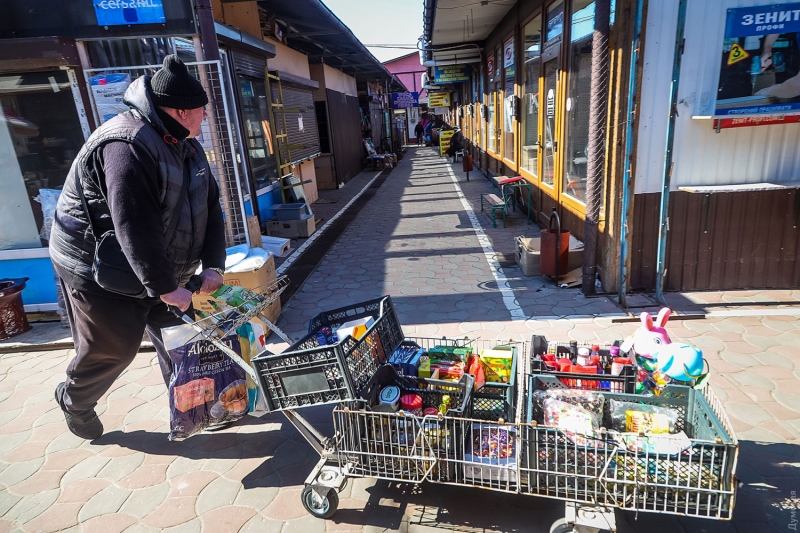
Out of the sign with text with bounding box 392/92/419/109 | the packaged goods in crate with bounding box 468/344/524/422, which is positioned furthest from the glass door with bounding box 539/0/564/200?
the sign with text with bounding box 392/92/419/109

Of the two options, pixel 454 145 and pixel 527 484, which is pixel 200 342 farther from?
pixel 454 145

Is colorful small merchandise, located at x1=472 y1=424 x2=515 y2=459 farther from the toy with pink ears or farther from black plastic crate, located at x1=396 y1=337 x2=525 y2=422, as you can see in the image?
the toy with pink ears

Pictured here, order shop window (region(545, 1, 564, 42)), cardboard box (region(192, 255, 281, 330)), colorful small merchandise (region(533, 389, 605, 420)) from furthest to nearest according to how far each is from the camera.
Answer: shop window (region(545, 1, 564, 42)) < cardboard box (region(192, 255, 281, 330)) < colorful small merchandise (region(533, 389, 605, 420))

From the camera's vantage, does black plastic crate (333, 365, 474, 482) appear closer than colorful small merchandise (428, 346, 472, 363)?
Yes

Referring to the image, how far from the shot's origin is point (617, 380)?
8.23ft

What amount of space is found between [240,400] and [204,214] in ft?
3.71

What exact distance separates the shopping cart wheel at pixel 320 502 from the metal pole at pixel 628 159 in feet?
11.1

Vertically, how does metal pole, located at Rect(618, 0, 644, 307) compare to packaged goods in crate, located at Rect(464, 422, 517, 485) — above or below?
above

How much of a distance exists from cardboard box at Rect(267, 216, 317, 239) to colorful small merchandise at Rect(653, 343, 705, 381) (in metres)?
6.96

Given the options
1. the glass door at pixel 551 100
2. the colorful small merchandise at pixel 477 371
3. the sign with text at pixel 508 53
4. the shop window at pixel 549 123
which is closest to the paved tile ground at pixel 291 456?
the colorful small merchandise at pixel 477 371

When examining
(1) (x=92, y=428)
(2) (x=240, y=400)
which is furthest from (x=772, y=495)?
(1) (x=92, y=428)

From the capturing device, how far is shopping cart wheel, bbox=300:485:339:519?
→ 243 centimetres

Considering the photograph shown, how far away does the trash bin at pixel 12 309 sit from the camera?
476 centimetres

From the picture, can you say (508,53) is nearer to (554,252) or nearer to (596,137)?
(596,137)
